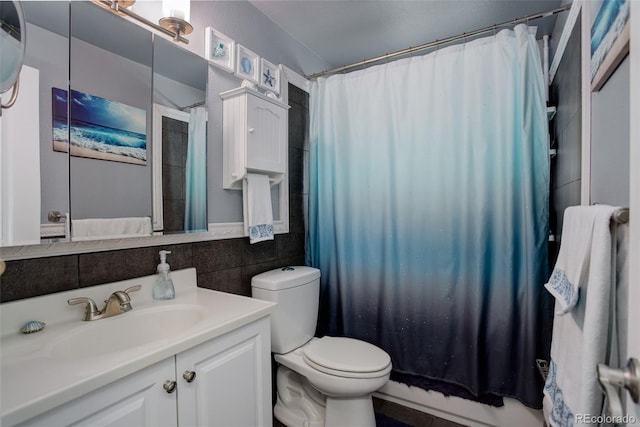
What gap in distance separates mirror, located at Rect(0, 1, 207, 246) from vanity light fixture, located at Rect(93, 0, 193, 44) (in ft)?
0.10

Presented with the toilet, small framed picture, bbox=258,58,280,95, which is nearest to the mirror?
small framed picture, bbox=258,58,280,95

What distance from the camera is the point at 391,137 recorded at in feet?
5.98

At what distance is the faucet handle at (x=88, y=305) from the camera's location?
984mm

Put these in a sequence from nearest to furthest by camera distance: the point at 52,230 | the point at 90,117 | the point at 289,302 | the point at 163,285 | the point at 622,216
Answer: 1. the point at 622,216
2. the point at 52,230
3. the point at 90,117
4. the point at 163,285
5. the point at 289,302

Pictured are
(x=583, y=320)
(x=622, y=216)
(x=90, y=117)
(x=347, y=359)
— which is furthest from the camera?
(x=347, y=359)

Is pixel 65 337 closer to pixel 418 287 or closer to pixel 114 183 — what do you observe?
pixel 114 183

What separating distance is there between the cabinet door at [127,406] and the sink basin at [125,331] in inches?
3.9

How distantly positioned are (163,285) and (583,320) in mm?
1358

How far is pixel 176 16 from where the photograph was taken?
1.24 m

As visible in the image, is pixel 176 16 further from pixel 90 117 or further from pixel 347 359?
pixel 347 359

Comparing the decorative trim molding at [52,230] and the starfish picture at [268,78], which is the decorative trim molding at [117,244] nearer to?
the decorative trim molding at [52,230]

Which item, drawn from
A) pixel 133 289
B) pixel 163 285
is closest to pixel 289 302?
pixel 163 285

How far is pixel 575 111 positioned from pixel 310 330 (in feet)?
5.32

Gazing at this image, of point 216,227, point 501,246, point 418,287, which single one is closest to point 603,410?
point 501,246
